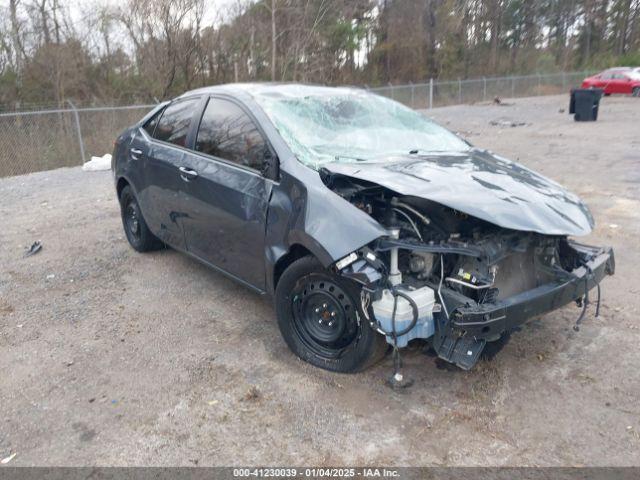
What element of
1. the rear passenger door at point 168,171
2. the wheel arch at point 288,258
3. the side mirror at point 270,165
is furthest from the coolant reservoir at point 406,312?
the rear passenger door at point 168,171

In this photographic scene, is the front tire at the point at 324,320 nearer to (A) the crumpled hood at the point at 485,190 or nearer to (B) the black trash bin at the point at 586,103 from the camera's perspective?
(A) the crumpled hood at the point at 485,190

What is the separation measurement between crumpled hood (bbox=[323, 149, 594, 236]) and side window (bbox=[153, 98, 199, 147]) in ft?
5.81

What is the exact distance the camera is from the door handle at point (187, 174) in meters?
4.31

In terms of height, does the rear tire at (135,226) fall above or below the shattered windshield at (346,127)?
below

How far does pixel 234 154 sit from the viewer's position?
402cm

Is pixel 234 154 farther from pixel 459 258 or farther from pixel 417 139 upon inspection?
pixel 459 258

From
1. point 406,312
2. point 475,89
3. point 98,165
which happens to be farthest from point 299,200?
point 475,89

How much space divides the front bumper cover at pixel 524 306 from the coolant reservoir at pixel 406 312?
150 mm

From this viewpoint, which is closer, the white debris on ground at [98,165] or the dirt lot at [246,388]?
the dirt lot at [246,388]

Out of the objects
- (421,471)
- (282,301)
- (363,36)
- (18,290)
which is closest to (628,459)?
(421,471)

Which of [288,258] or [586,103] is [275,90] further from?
[586,103]

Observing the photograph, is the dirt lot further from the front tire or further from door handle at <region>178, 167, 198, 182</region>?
door handle at <region>178, 167, 198, 182</region>

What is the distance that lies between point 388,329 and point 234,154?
1.84 metres

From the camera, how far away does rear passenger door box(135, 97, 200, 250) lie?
4625 millimetres
